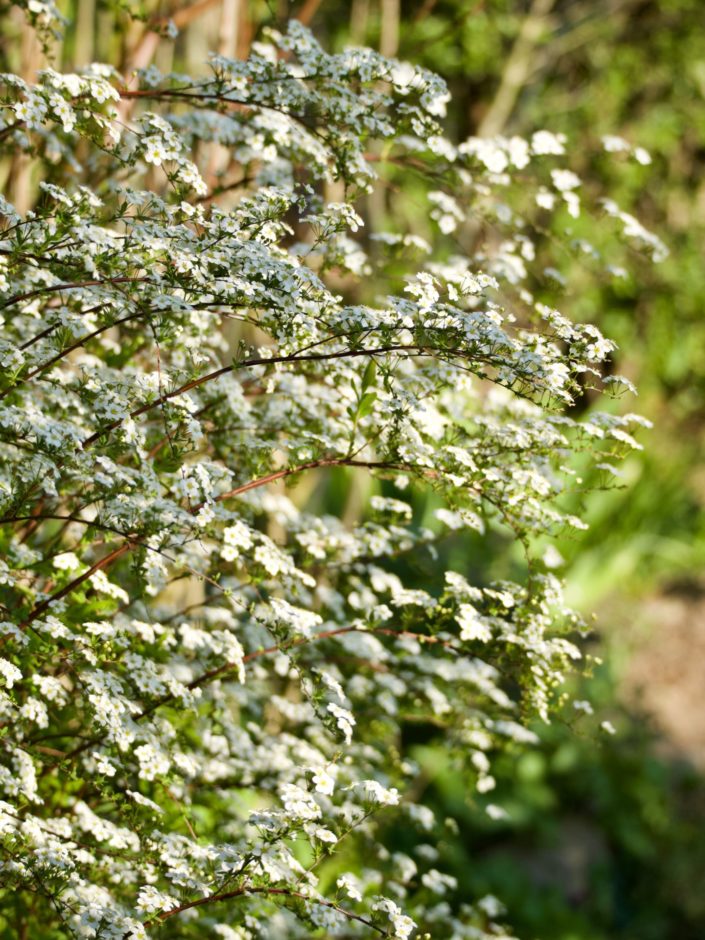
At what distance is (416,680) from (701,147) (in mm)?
7268

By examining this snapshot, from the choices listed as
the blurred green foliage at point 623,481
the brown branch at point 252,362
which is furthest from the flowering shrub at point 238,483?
the blurred green foliage at point 623,481

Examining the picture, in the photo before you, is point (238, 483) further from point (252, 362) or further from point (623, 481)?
point (623, 481)

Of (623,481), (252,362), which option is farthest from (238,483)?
(623,481)

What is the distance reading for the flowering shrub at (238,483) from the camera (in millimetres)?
2053

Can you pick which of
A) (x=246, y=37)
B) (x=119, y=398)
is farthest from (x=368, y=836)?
(x=246, y=37)

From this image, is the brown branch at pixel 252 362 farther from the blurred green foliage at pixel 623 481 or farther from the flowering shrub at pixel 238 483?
the blurred green foliage at pixel 623 481

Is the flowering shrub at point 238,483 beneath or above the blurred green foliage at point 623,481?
beneath

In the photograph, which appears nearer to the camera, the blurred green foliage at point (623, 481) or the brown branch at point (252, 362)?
the brown branch at point (252, 362)

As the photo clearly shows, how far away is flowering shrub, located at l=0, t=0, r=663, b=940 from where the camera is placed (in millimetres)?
2053

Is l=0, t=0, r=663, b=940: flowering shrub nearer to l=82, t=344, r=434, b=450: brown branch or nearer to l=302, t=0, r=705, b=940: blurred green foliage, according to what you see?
l=82, t=344, r=434, b=450: brown branch

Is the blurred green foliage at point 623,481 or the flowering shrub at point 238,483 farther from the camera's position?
the blurred green foliage at point 623,481

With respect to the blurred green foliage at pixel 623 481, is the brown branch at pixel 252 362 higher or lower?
lower

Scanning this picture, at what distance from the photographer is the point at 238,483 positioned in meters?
2.71

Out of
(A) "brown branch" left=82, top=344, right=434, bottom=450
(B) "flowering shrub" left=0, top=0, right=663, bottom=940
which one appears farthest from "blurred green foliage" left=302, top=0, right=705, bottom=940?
(A) "brown branch" left=82, top=344, right=434, bottom=450
